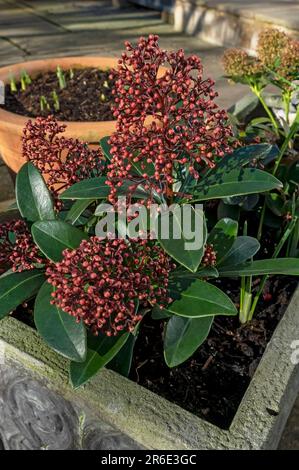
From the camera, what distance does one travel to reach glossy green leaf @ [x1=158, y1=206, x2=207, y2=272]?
3.39 ft

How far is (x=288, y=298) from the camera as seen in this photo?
59.5 inches

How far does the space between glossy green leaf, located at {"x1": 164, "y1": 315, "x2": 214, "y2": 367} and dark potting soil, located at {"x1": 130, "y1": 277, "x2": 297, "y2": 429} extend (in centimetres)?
16

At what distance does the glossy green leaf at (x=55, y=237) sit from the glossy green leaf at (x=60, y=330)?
4.2 inches

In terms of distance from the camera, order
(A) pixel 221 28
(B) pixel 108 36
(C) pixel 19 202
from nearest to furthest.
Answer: (C) pixel 19 202, (A) pixel 221 28, (B) pixel 108 36

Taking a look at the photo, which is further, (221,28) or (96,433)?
(221,28)

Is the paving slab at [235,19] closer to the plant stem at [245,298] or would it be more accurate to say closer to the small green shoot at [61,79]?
the small green shoot at [61,79]

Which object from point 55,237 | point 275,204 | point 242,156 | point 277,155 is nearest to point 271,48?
point 277,155

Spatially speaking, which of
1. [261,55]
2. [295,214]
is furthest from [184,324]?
[261,55]

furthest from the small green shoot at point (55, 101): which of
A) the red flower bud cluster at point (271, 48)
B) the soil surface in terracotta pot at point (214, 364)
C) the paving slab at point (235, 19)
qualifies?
the paving slab at point (235, 19)

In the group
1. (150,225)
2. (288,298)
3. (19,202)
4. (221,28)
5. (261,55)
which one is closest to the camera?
(150,225)

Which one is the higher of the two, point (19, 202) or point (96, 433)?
point (19, 202)

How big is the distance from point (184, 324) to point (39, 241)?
380 mm

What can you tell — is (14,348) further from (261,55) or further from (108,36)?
(108,36)
